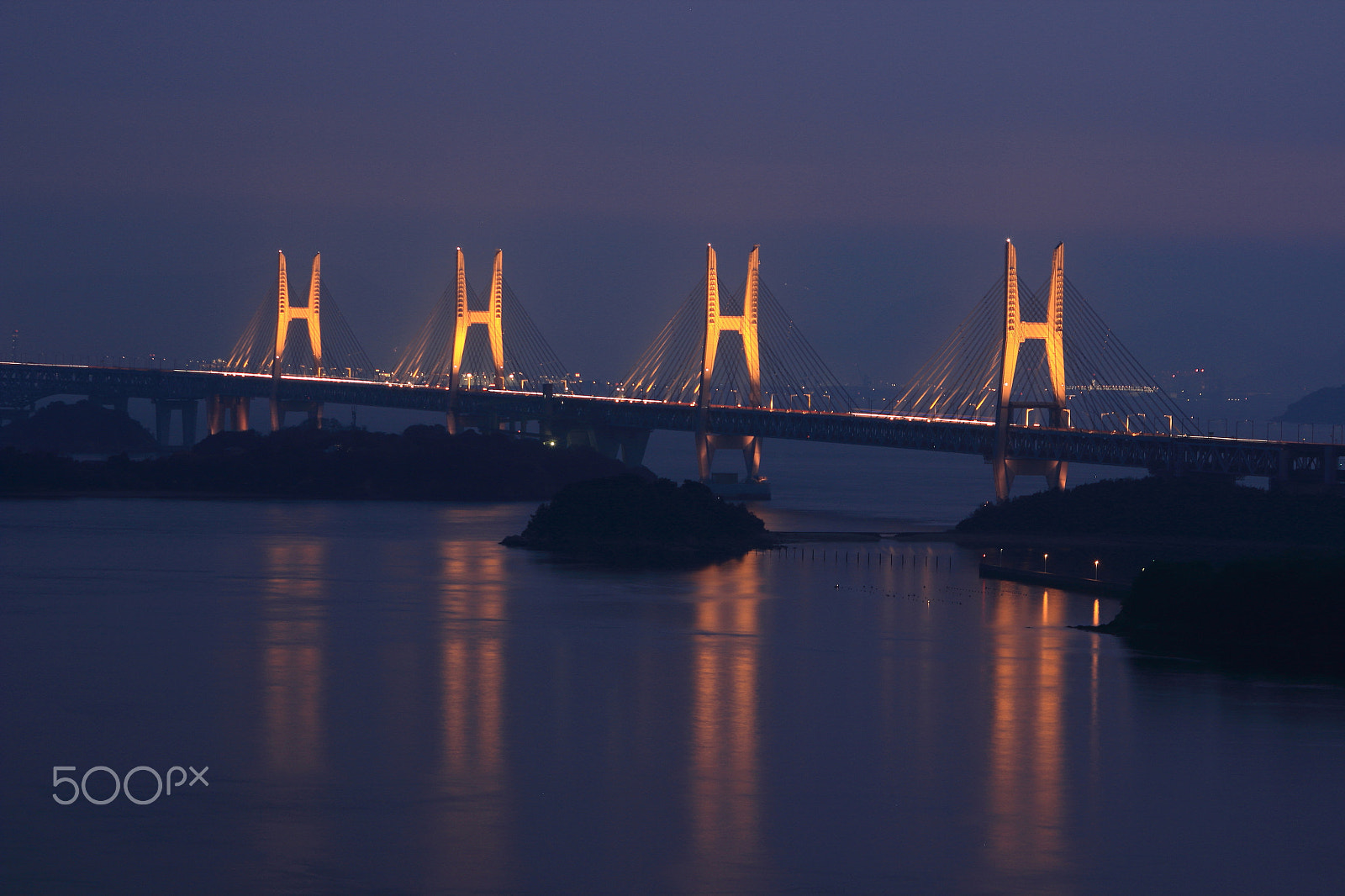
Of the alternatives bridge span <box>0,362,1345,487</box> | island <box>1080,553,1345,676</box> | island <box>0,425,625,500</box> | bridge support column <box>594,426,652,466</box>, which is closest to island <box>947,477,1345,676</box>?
island <box>1080,553,1345,676</box>

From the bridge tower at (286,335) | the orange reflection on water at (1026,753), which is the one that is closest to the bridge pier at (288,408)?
the bridge tower at (286,335)

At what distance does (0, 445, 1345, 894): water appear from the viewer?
1361cm

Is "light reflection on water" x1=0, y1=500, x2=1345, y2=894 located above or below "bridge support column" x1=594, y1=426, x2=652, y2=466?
below

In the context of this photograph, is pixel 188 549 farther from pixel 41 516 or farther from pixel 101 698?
pixel 101 698

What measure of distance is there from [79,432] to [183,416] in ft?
21.8

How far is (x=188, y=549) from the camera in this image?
37438 mm

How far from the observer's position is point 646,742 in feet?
58.4

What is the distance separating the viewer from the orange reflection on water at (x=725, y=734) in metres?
14.1

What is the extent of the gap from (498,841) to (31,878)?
11.4 feet

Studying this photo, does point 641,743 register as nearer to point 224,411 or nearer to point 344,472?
point 344,472

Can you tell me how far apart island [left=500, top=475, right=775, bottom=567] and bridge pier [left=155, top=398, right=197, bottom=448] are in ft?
155

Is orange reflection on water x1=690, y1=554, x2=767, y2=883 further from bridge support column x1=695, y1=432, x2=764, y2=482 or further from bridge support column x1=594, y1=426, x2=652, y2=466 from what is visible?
bridge support column x1=594, y1=426, x2=652, y2=466

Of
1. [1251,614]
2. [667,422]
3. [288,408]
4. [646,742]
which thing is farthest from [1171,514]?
[288,408]

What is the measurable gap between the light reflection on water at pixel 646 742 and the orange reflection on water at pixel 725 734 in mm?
58
